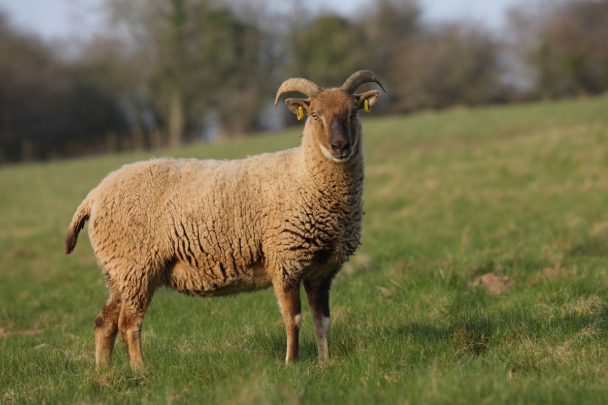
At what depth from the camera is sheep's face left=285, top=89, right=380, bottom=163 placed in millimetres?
5113

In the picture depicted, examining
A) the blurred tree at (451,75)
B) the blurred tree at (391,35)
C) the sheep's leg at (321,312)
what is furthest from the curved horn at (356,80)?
the blurred tree at (451,75)

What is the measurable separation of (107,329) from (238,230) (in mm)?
1561

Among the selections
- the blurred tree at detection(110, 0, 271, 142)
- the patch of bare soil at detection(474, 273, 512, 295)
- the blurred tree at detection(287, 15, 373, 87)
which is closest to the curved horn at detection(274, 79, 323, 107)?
the patch of bare soil at detection(474, 273, 512, 295)

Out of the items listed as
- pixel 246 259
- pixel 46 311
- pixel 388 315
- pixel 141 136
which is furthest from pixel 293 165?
pixel 141 136

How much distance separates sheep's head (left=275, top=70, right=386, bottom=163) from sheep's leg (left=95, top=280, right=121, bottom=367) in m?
2.48

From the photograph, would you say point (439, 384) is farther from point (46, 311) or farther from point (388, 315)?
point (46, 311)

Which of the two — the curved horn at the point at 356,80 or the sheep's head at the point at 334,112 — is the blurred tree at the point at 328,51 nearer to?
the curved horn at the point at 356,80

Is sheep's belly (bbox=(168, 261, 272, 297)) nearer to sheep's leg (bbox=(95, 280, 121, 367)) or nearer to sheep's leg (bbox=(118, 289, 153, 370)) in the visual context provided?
sheep's leg (bbox=(118, 289, 153, 370))

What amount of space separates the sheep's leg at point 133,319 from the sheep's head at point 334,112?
7.16ft

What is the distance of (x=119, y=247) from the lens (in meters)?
5.33

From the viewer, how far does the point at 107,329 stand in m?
5.35

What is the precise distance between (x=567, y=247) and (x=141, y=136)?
40902 mm

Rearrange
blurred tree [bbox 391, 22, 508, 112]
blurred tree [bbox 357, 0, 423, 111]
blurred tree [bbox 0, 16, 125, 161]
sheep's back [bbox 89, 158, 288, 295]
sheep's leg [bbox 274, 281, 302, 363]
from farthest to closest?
blurred tree [bbox 357, 0, 423, 111] < blurred tree [bbox 391, 22, 508, 112] < blurred tree [bbox 0, 16, 125, 161] < sheep's back [bbox 89, 158, 288, 295] < sheep's leg [bbox 274, 281, 302, 363]

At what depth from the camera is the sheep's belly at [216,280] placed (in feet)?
17.4
